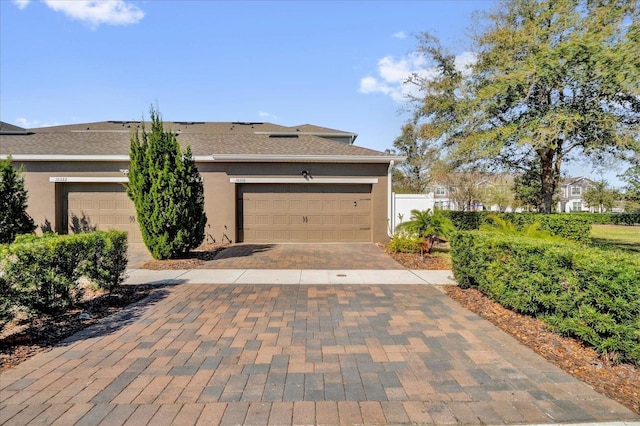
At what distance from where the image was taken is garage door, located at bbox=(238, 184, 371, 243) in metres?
13.0

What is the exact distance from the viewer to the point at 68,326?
4.41 metres

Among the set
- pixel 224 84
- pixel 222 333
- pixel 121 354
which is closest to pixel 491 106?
pixel 224 84

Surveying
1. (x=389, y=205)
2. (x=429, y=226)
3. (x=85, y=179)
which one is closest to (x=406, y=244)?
(x=429, y=226)

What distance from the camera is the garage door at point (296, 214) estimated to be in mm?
12953

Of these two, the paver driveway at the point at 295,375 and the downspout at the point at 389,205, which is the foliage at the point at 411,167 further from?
the paver driveway at the point at 295,375

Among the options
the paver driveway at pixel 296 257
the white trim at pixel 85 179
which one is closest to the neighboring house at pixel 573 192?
the paver driveway at pixel 296 257

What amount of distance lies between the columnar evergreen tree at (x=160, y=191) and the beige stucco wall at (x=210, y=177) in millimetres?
3705

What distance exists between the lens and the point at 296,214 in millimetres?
12977

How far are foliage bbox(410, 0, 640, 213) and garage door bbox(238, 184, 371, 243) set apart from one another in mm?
5725

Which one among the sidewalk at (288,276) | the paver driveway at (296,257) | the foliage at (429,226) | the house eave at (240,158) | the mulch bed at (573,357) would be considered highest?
the house eave at (240,158)

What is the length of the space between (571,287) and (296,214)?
10.0 meters

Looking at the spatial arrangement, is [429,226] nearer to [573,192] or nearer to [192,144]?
[192,144]

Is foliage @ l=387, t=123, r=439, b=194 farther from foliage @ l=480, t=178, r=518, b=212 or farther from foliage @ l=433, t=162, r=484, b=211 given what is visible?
foliage @ l=480, t=178, r=518, b=212

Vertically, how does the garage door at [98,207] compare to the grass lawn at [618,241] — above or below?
above
